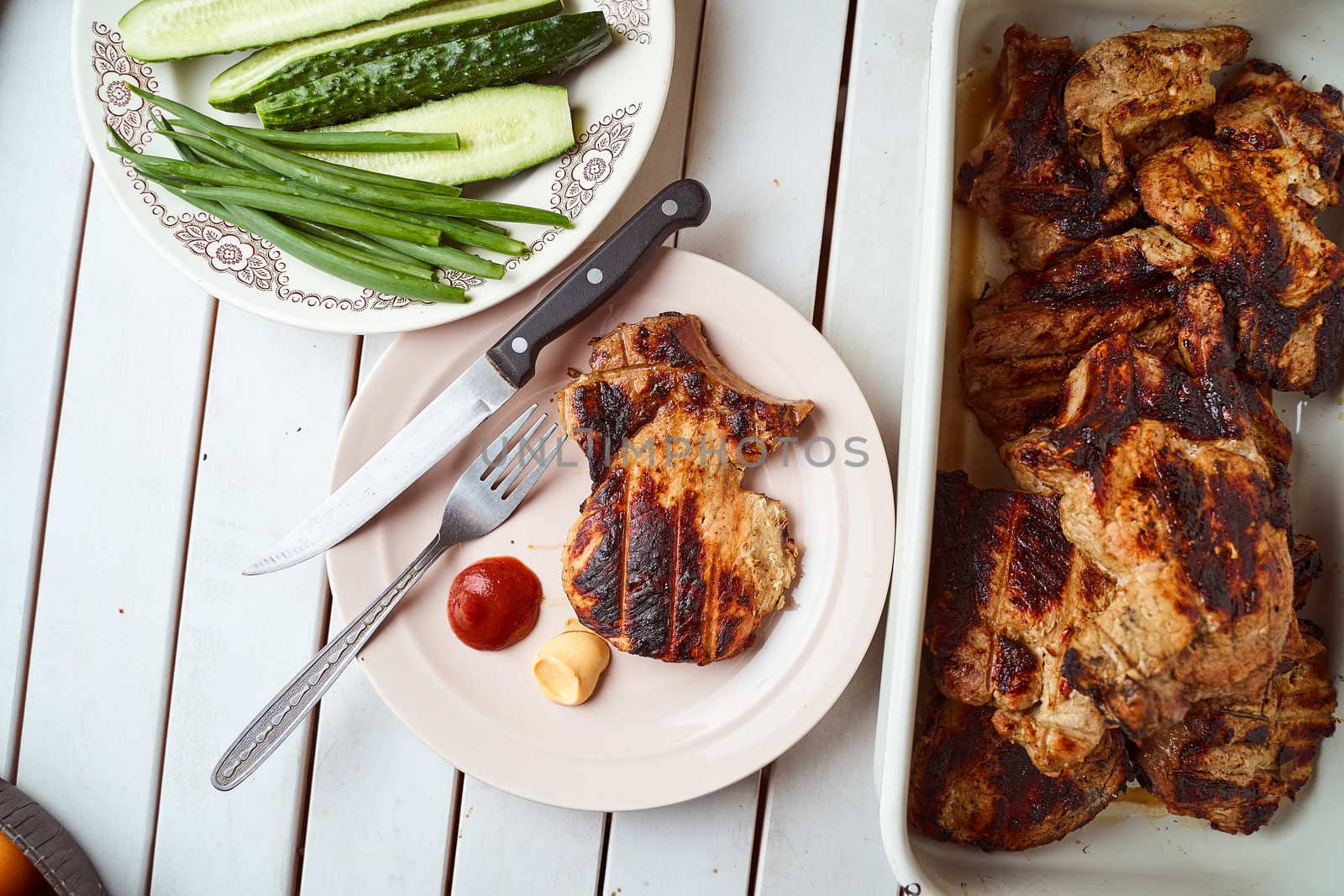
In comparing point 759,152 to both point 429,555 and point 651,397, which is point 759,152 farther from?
point 429,555

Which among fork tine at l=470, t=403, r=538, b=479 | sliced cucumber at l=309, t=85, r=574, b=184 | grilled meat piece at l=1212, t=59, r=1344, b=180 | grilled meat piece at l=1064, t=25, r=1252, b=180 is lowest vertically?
fork tine at l=470, t=403, r=538, b=479

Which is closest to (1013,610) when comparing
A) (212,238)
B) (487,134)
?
(487,134)

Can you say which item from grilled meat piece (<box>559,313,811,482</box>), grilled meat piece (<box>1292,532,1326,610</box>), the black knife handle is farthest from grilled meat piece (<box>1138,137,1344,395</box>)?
the black knife handle

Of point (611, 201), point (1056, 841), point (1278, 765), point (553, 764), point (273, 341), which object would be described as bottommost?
point (1056, 841)

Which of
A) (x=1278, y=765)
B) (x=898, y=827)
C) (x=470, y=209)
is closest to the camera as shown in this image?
(x=898, y=827)

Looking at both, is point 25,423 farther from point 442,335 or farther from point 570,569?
point 570,569

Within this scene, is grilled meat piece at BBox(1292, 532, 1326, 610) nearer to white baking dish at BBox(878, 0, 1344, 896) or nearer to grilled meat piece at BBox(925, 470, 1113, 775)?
white baking dish at BBox(878, 0, 1344, 896)

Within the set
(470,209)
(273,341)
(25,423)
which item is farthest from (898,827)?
(25,423)
